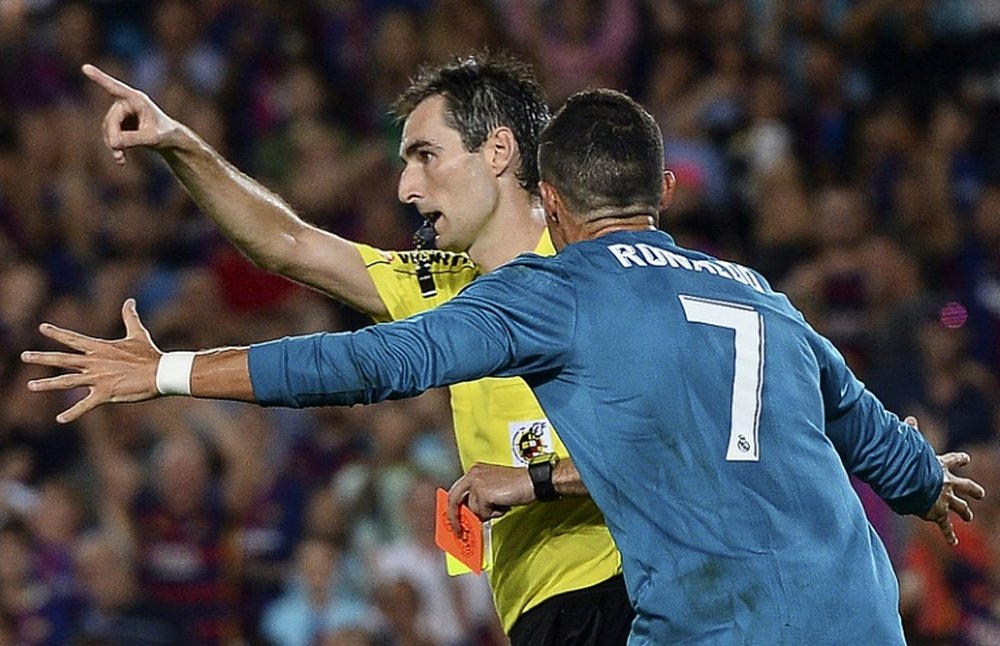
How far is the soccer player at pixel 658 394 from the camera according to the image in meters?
3.32

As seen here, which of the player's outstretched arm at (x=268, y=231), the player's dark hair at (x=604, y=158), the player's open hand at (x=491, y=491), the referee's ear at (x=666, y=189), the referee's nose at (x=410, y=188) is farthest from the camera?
the player's outstretched arm at (x=268, y=231)

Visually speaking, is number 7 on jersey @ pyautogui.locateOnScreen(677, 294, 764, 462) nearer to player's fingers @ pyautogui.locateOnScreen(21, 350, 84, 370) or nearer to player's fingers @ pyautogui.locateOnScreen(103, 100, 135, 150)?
player's fingers @ pyautogui.locateOnScreen(21, 350, 84, 370)

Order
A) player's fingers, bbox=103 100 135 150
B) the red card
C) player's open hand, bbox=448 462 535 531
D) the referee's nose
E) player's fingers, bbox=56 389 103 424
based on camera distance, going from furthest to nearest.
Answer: the referee's nose, player's fingers, bbox=103 100 135 150, the red card, player's open hand, bbox=448 462 535 531, player's fingers, bbox=56 389 103 424

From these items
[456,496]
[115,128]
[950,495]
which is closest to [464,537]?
[456,496]

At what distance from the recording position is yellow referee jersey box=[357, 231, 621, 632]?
4246 millimetres

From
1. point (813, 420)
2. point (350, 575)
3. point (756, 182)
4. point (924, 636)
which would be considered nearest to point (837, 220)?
point (756, 182)

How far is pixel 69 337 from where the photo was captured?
11.1 feet

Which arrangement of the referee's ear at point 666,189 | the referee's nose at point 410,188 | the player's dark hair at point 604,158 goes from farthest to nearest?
1. the referee's nose at point 410,188
2. the referee's ear at point 666,189
3. the player's dark hair at point 604,158

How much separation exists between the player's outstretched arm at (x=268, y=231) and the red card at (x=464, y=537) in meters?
0.76

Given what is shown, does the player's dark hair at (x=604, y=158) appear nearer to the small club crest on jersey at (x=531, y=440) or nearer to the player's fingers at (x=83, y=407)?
the small club crest on jersey at (x=531, y=440)

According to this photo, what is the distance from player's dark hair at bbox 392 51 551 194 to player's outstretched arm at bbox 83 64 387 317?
1.27 ft

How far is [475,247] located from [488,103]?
1.14ft

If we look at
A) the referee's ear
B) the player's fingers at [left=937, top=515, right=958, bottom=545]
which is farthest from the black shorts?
the referee's ear

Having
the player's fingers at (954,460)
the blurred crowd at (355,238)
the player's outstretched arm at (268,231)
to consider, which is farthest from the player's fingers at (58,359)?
the blurred crowd at (355,238)
